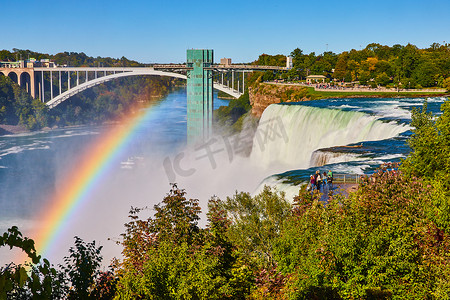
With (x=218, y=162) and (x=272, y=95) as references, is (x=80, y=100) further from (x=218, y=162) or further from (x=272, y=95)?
(x=218, y=162)

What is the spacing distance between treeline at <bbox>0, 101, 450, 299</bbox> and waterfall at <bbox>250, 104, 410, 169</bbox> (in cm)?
967

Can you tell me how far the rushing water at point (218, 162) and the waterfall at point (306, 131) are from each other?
43 mm

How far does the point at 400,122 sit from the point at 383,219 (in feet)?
44.0

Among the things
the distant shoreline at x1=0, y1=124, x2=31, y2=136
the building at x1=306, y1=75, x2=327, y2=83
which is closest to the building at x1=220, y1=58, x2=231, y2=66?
the building at x1=306, y1=75, x2=327, y2=83

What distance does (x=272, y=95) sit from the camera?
146 feet

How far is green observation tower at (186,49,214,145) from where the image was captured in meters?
41.6

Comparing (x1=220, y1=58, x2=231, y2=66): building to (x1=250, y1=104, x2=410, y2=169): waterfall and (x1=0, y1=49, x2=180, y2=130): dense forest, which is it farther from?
(x1=0, y1=49, x2=180, y2=130): dense forest

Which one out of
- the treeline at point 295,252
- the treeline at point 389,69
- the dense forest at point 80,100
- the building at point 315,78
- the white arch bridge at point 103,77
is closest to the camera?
the treeline at point 295,252

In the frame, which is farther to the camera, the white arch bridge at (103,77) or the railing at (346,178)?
the white arch bridge at (103,77)

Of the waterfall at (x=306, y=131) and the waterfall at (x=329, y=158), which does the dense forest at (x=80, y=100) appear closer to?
the waterfall at (x=306, y=131)

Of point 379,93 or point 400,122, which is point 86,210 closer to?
point 400,122

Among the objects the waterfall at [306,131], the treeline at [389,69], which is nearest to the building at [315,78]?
the treeline at [389,69]

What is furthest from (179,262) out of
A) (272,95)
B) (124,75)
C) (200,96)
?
(124,75)

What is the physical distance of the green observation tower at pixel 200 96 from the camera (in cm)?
4159
